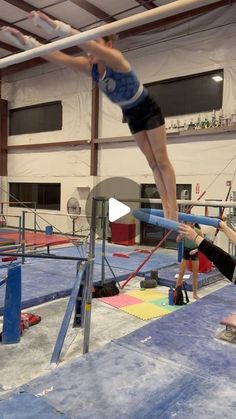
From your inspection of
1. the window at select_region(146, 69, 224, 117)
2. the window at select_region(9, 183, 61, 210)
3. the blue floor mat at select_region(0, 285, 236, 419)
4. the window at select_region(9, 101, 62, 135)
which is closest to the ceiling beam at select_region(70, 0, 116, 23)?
the window at select_region(146, 69, 224, 117)

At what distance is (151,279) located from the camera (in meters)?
6.66

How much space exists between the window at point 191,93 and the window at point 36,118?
3.72 metres

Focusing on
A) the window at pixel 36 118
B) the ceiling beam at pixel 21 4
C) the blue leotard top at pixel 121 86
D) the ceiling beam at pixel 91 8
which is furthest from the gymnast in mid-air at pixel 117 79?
the window at pixel 36 118

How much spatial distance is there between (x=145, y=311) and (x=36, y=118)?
9.27 metres

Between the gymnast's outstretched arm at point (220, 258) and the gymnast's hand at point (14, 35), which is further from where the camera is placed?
the gymnast's outstretched arm at point (220, 258)

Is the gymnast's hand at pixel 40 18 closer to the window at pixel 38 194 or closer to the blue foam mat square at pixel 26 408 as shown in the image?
the blue foam mat square at pixel 26 408

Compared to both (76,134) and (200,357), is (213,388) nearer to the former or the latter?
(200,357)

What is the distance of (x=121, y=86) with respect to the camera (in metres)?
1.51

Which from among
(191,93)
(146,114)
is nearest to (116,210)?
(146,114)

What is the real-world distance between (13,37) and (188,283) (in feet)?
18.3

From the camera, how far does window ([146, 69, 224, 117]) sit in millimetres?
8641

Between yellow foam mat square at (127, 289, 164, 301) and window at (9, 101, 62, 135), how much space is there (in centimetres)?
740

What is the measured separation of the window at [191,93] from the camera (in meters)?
8.64

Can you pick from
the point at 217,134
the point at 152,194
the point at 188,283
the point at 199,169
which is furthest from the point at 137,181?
the point at 188,283
